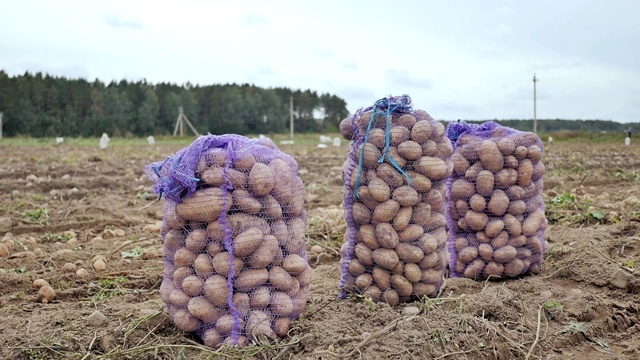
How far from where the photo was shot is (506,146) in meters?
4.81

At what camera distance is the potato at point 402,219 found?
13.3 ft

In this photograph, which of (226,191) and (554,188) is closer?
(226,191)

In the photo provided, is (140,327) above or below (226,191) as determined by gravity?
below

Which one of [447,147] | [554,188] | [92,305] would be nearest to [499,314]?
[447,147]

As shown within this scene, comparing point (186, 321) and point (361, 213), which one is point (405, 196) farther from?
point (186, 321)

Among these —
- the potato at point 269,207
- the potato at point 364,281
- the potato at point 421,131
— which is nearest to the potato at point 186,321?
the potato at point 269,207

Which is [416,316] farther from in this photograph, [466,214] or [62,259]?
[62,259]

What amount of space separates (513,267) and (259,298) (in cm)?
229

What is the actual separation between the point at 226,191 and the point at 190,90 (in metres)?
52.2

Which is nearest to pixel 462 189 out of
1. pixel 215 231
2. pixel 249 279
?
pixel 249 279

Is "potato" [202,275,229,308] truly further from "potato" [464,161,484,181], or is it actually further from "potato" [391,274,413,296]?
"potato" [464,161,484,181]

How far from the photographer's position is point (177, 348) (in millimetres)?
3438

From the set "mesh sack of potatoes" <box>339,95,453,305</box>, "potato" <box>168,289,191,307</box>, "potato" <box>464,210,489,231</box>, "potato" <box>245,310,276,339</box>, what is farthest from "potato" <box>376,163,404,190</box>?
"potato" <box>168,289,191,307</box>

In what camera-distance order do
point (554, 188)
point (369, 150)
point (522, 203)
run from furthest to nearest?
point (554, 188) < point (522, 203) < point (369, 150)
